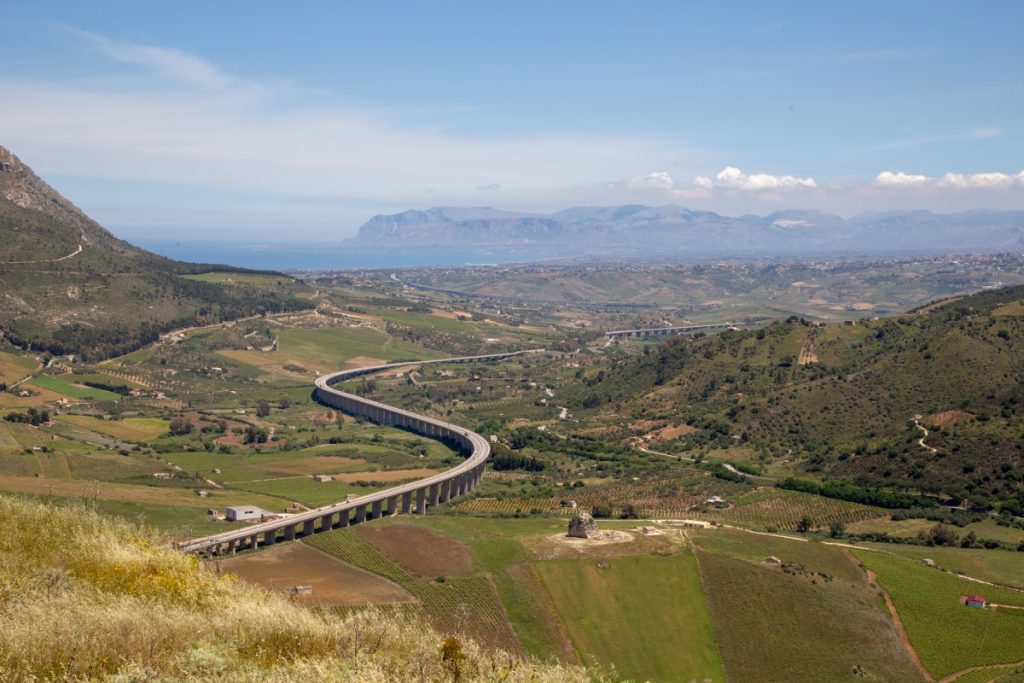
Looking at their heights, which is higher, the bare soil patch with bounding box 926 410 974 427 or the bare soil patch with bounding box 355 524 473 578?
the bare soil patch with bounding box 926 410 974 427

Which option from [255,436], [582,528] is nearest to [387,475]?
[255,436]

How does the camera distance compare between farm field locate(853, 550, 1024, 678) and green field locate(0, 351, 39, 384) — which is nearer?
farm field locate(853, 550, 1024, 678)

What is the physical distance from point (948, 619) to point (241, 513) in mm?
66432

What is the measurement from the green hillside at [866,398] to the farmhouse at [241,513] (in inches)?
2731

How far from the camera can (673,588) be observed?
80.4m

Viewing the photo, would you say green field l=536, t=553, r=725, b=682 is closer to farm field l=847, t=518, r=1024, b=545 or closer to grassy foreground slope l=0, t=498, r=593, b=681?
grassy foreground slope l=0, t=498, r=593, b=681

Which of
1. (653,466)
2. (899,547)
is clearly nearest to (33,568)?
(899,547)

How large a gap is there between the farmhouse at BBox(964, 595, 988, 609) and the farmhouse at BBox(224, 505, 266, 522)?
218ft

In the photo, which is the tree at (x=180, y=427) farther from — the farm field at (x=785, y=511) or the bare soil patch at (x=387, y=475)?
the farm field at (x=785, y=511)

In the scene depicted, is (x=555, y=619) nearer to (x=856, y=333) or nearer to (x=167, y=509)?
(x=167, y=509)

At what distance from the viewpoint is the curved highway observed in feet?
292

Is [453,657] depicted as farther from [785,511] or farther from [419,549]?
[785,511]

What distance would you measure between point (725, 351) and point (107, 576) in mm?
155713

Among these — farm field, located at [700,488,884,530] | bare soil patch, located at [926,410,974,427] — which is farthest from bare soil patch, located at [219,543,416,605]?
bare soil patch, located at [926,410,974,427]
